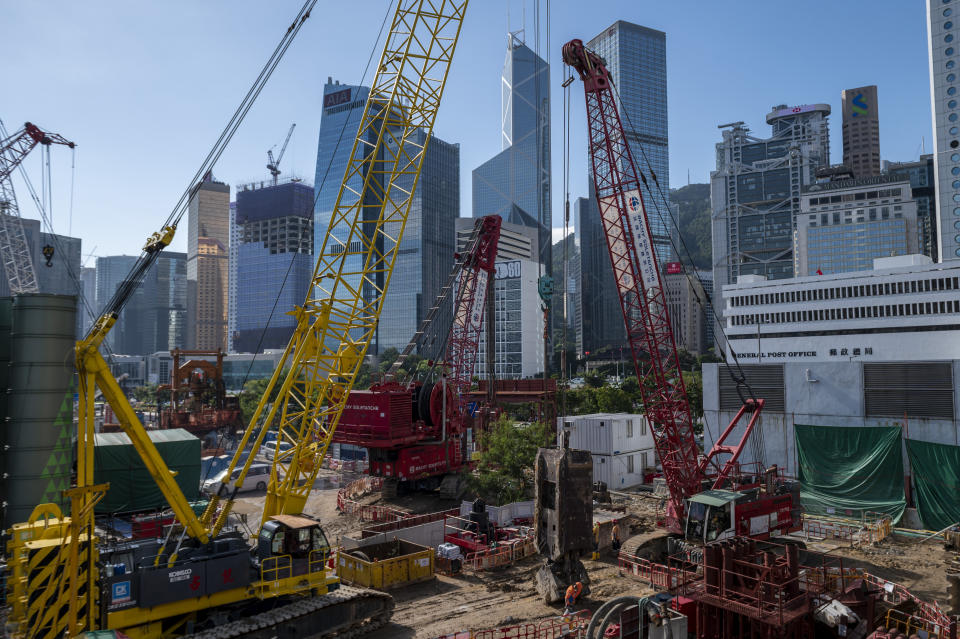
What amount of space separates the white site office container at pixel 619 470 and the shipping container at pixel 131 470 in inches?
904

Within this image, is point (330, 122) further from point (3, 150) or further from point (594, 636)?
point (594, 636)

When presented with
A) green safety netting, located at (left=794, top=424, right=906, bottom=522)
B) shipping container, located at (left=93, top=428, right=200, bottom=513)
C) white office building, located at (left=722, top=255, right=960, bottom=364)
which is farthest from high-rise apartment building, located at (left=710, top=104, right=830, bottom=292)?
shipping container, located at (left=93, top=428, right=200, bottom=513)

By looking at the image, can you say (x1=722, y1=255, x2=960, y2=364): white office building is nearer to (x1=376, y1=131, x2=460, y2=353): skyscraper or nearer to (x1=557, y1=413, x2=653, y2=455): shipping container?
(x1=557, y1=413, x2=653, y2=455): shipping container

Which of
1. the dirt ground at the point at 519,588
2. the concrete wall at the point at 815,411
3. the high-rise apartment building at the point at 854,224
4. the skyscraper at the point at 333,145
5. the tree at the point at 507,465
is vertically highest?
the skyscraper at the point at 333,145

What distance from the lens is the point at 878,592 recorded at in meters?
17.2

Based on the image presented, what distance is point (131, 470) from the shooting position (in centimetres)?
2686

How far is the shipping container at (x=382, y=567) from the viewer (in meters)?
20.0

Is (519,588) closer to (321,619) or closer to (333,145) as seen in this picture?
(321,619)

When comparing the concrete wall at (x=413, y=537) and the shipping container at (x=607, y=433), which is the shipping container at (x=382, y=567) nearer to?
the concrete wall at (x=413, y=537)

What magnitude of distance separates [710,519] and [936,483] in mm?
17471

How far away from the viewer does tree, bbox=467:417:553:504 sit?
101 feet

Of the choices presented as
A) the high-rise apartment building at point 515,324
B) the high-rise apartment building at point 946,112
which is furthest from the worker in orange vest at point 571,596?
the high-rise apartment building at point 515,324

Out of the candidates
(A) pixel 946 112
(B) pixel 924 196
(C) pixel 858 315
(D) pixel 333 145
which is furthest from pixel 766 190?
(D) pixel 333 145

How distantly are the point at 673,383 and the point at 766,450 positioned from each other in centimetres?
935
